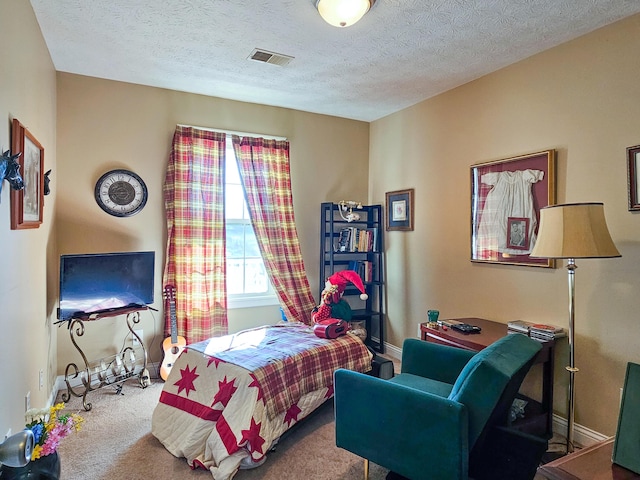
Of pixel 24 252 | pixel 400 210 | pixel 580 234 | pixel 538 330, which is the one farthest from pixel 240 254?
pixel 580 234

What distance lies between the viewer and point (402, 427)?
177 centimetres

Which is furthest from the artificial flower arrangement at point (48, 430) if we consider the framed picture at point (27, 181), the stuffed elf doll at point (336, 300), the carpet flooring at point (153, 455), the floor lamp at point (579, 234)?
the floor lamp at point (579, 234)

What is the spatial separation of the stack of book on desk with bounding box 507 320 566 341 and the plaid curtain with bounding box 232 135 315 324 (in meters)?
2.09

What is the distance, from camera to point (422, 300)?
3805 millimetres

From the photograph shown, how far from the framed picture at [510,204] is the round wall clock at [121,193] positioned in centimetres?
295

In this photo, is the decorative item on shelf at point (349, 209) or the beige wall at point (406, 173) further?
the decorative item on shelf at point (349, 209)

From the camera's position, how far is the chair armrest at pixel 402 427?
5.32 feet

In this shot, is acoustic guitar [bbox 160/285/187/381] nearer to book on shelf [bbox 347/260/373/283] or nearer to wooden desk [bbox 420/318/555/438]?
book on shelf [bbox 347/260/373/283]

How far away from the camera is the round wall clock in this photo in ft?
10.9

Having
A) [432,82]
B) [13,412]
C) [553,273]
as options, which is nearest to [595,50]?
[432,82]

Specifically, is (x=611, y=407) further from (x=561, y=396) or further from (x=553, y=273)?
(x=553, y=273)

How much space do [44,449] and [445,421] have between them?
1625 millimetres

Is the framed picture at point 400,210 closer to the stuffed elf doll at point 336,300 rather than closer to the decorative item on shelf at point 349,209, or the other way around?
the decorative item on shelf at point 349,209

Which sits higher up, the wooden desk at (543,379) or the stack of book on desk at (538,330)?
the stack of book on desk at (538,330)
